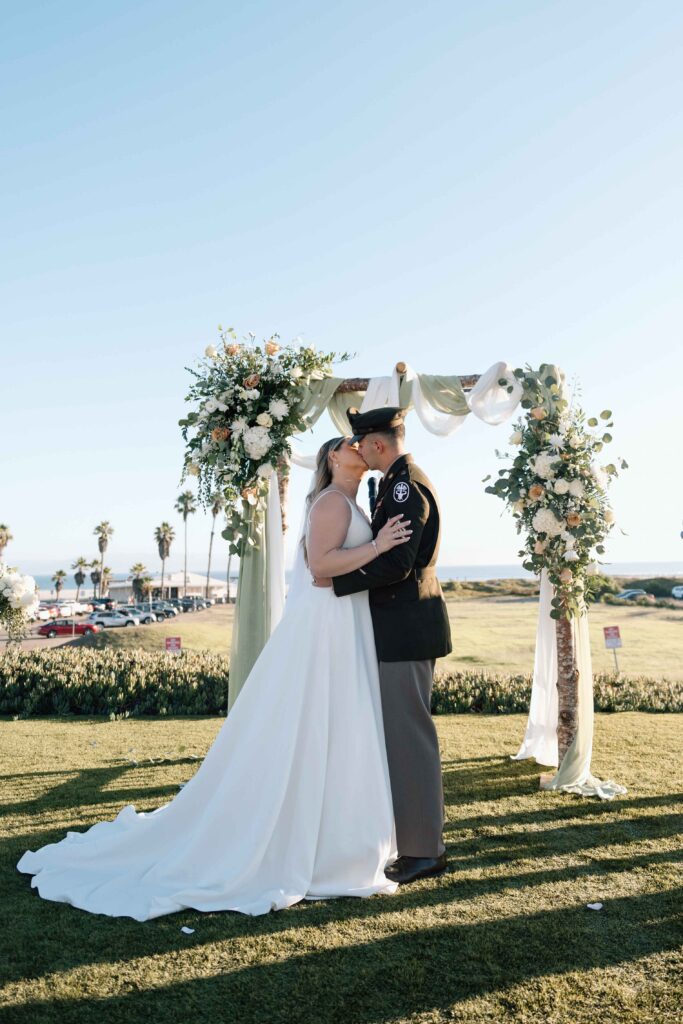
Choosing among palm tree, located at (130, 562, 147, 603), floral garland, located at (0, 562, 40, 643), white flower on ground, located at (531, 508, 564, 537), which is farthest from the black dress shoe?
palm tree, located at (130, 562, 147, 603)

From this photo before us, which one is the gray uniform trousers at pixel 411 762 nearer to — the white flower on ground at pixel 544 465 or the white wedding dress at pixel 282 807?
the white wedding dress at pixel 282 807

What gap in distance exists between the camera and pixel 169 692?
11.2 meters

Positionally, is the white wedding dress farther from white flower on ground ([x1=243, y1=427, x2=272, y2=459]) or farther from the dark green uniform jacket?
white flower on ground ([x1=243, y1=427, x2=272, y2=459])

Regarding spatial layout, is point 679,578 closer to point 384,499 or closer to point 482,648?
point 482,648

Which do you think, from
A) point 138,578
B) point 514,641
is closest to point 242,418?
point 514,641

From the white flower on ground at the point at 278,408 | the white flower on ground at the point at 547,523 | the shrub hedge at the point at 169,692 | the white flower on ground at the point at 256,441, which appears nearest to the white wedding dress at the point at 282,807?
the white flower on ground at the point at 547,523

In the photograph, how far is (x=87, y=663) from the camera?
1228 cm

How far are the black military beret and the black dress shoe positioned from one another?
2.56 m

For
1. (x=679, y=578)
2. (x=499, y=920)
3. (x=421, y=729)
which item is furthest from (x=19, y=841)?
(x=679, y=578)

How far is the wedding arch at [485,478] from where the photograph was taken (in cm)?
670

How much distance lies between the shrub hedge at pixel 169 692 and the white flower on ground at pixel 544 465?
17.7 ft

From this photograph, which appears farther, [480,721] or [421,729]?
[480,721]

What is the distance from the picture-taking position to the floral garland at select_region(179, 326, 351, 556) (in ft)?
24.0

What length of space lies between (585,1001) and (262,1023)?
1273 millimetres
